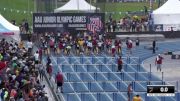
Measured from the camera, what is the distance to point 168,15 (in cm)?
5953

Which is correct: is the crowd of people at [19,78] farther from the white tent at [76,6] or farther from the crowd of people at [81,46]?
the white tent at [76,6]

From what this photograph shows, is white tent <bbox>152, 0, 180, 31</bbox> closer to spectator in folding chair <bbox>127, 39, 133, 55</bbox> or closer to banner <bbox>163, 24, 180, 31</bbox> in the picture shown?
banner <bbox>163, 24, 180, 31</bbox>

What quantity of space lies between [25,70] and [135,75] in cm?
894

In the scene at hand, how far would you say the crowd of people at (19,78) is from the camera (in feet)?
92.9

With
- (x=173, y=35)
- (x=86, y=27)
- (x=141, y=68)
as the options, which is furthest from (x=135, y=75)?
(x=173, y=35)

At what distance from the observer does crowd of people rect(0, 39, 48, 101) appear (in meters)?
28.3

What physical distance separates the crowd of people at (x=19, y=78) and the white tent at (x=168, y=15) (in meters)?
21.9

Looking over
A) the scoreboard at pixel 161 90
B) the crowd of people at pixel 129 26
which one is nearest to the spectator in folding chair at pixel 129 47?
the crowd of people at pixel 129 26

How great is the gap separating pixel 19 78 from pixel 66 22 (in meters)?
24.7

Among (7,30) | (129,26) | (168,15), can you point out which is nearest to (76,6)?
(129,26)

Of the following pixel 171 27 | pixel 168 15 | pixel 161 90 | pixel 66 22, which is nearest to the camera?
pixel 161 90

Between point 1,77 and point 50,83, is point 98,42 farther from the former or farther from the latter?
point 1,77

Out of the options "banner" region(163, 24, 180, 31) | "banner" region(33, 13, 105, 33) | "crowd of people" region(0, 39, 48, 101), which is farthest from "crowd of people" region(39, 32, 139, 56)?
"banner" region(163, 24, 180, 31)

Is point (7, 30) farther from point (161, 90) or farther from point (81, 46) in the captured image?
point (161, 90)
